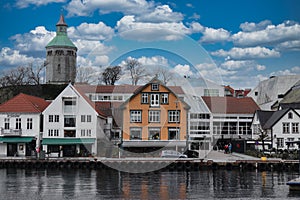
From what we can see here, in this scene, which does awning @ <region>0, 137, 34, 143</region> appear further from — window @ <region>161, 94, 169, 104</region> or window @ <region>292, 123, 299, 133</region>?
window @ <region>161, 94, 169, 104</region>

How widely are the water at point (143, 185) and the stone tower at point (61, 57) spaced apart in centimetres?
9664

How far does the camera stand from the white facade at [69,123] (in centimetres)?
7056

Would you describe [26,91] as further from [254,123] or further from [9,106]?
[254,123]

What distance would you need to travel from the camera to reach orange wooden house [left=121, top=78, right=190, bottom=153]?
2655cm

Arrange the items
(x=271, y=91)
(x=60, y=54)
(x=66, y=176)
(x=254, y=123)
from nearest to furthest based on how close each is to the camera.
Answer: (x=66, y=176) → (x=254, y=123) → (x=271, y=91) → (x=60, y=54)

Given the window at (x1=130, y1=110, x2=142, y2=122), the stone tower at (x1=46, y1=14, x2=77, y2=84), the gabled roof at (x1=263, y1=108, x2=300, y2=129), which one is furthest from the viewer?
the stone tower at (x1=46, y1=14, x2=77, y2=84)

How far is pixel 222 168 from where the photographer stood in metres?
57.2

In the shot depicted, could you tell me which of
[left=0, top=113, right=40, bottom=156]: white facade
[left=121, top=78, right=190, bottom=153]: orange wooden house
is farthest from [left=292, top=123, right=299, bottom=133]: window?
[left=121, top=78, right=190, bottom=153]: orange wooden house

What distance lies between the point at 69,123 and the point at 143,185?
30755mm

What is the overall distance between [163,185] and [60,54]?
393 ft

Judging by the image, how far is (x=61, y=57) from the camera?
15712 cm

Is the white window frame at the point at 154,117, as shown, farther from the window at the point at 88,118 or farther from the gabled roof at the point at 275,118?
the gabled roof at the point at 275,118

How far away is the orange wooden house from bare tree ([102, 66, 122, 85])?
1.39m

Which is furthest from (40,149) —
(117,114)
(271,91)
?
(271,91)
